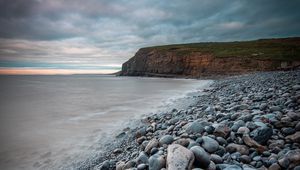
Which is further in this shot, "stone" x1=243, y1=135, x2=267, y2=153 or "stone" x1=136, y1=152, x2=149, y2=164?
"stone" x1=136, y1=152, x2=149, y2=164

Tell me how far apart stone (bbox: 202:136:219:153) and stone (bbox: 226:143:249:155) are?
0.57 feet

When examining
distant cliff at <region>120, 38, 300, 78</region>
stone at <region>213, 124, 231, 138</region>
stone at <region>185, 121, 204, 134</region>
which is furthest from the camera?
distant cliff at <region>120, 38, 300, 78</region>

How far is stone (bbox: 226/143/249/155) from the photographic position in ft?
8.13

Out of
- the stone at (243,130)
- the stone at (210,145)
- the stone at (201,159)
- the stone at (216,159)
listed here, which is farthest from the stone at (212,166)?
the stone at (243,130)

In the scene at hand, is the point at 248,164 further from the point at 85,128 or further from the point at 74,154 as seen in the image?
the point at 85,128

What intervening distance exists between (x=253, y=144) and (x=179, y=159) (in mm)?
1179

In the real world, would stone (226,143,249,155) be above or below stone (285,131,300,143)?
below

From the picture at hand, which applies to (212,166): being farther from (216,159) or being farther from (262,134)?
(262,134)

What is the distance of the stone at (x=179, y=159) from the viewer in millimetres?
2066

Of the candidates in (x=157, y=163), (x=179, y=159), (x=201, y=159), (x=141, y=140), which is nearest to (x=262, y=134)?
(x=201, y=159)

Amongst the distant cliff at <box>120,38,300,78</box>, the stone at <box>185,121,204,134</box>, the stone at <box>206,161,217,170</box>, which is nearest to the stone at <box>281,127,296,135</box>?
the stone at <box>185,121,204,134</box>

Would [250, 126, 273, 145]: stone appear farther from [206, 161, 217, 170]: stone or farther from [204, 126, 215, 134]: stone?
[206, 161, 217, 170]: stone

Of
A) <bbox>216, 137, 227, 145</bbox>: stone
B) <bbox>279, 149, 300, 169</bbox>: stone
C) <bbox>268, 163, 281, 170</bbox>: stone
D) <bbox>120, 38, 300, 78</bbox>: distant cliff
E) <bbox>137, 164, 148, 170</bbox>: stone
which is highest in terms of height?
<bbox>120, 38, 300, 78</bbox>: distant cliff

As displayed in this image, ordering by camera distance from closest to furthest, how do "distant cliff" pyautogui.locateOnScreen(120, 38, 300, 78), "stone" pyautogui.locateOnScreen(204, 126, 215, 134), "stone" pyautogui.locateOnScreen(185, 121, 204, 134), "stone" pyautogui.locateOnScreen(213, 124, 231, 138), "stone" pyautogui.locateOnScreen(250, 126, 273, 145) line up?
"stone" pyautogui.locateOnScreen(250, 126, 273, 145), "stone" pyautogui.locateOnScreen(213, 124, 231, 138), "stone" pyautogui.locateOnScreen(204, 126, 215, 134), "stone" pyautogui.locateOnScreen(185, 121, 204, 134), "distant cliff" pyautogui.locateOnScreen(120, 38, 300, 78)
